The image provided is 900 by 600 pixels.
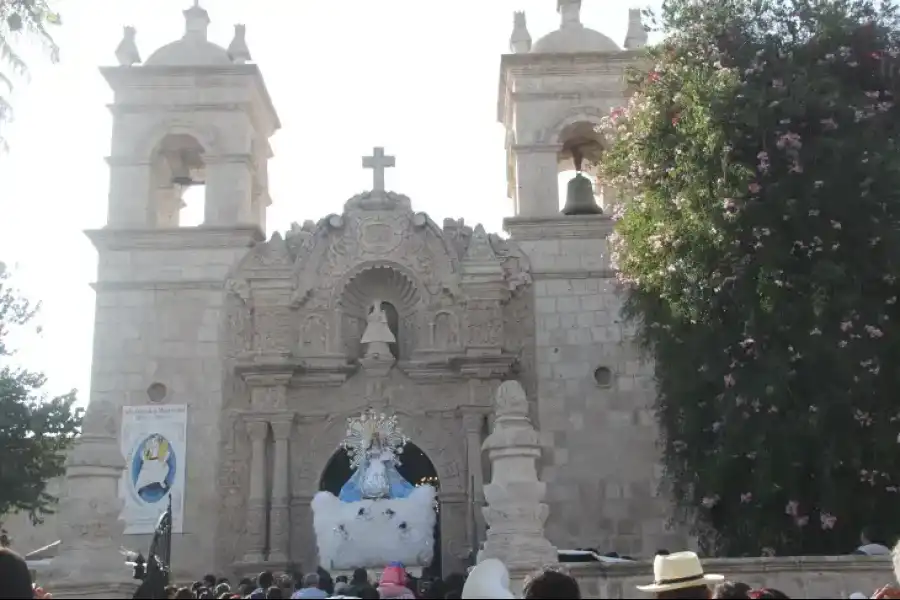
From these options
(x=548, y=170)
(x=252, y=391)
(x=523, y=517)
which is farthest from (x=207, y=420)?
(x=523, y=517)

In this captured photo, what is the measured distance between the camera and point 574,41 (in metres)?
18.7

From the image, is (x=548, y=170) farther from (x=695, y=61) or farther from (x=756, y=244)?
(x=756, y=244)

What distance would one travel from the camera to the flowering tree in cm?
1178

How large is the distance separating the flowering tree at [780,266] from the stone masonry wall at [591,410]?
2.68 m

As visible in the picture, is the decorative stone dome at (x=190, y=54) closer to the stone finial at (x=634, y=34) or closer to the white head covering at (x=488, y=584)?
the stone finial at (x=634, y=34)

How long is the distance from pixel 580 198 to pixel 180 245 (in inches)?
252

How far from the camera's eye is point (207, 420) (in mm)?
16922

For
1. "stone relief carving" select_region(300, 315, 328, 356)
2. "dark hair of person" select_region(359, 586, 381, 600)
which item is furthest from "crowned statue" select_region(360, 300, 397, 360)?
"dark hair of person" select_region(359, 586, 381, 600)

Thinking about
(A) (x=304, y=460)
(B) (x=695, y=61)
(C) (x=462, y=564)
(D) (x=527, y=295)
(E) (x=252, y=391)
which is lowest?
(C) (x=462, y=564)

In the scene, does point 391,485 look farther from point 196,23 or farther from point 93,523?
point 196,23

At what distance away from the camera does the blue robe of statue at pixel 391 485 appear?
15758mm

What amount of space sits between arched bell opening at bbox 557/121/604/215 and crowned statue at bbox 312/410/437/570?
17.0ft

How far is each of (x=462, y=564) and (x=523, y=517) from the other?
20.4 feet

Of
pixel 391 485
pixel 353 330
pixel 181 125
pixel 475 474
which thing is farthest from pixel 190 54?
pixel 475 474
